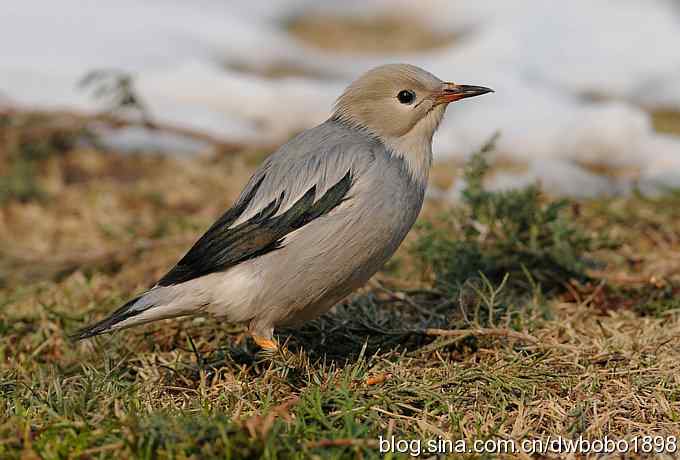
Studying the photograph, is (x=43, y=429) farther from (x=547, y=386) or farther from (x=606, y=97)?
(x=606, y=97)

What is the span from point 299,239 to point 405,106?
2.90 feet

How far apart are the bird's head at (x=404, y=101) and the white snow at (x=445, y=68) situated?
2934mm

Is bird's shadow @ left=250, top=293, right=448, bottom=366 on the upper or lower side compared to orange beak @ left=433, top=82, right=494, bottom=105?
lower

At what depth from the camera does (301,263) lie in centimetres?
355

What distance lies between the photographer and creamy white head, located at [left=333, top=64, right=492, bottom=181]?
3906 millimetres

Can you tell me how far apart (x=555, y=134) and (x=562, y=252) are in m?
3.53

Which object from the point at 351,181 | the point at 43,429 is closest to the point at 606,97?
the point at 351,181

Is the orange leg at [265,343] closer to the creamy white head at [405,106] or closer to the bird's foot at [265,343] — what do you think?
the bird's foot at [265,343]

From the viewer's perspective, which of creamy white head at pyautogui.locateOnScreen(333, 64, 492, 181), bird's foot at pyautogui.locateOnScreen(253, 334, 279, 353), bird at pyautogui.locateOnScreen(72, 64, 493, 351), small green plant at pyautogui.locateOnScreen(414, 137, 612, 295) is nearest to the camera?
bird at pyautogui.locateOnScreen(72, 64, 493, 351)

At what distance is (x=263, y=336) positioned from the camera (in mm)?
3771

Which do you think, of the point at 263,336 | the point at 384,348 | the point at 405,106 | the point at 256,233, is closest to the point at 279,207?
the point at 256,233

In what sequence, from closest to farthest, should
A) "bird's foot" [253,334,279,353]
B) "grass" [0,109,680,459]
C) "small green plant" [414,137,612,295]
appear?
1. "grass" [0,109,680,459]
2. "bird's foot" [253,334,279,353]
3. "small green plant" [414,137,612,295]

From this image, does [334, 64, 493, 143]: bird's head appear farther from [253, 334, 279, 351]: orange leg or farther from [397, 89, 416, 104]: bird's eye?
[253, 334, 279, 351]: orange leg

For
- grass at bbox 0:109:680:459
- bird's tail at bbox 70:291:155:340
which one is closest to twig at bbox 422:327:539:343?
grass at bbox 0:109:680:459
